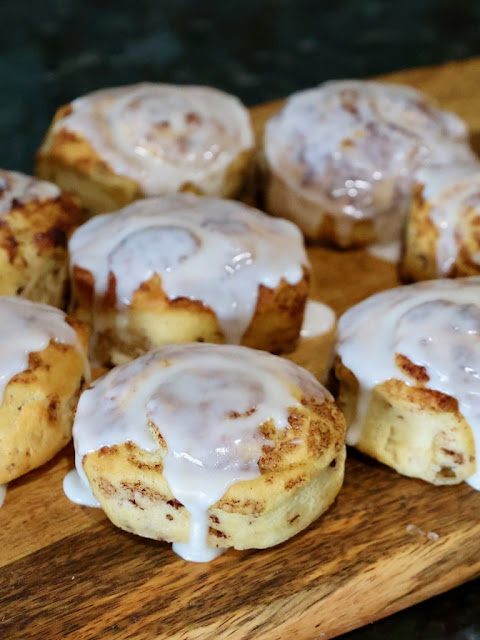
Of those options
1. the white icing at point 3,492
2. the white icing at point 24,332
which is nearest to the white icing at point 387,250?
the white icing at point 24,332

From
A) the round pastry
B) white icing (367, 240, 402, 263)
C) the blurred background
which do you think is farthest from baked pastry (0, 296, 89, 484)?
the blurred background

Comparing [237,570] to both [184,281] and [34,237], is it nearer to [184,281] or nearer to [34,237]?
[184,281]

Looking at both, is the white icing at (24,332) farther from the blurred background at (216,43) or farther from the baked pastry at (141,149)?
the blurred background at (216,43)

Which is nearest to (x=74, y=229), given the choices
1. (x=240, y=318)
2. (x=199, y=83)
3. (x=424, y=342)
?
(x=240, y=318)

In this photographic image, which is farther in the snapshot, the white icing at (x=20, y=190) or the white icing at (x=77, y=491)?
the white icing at (x=20, y=190)

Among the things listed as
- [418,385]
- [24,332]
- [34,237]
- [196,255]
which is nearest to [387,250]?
[196,255]

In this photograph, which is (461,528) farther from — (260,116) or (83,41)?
(83,41)
